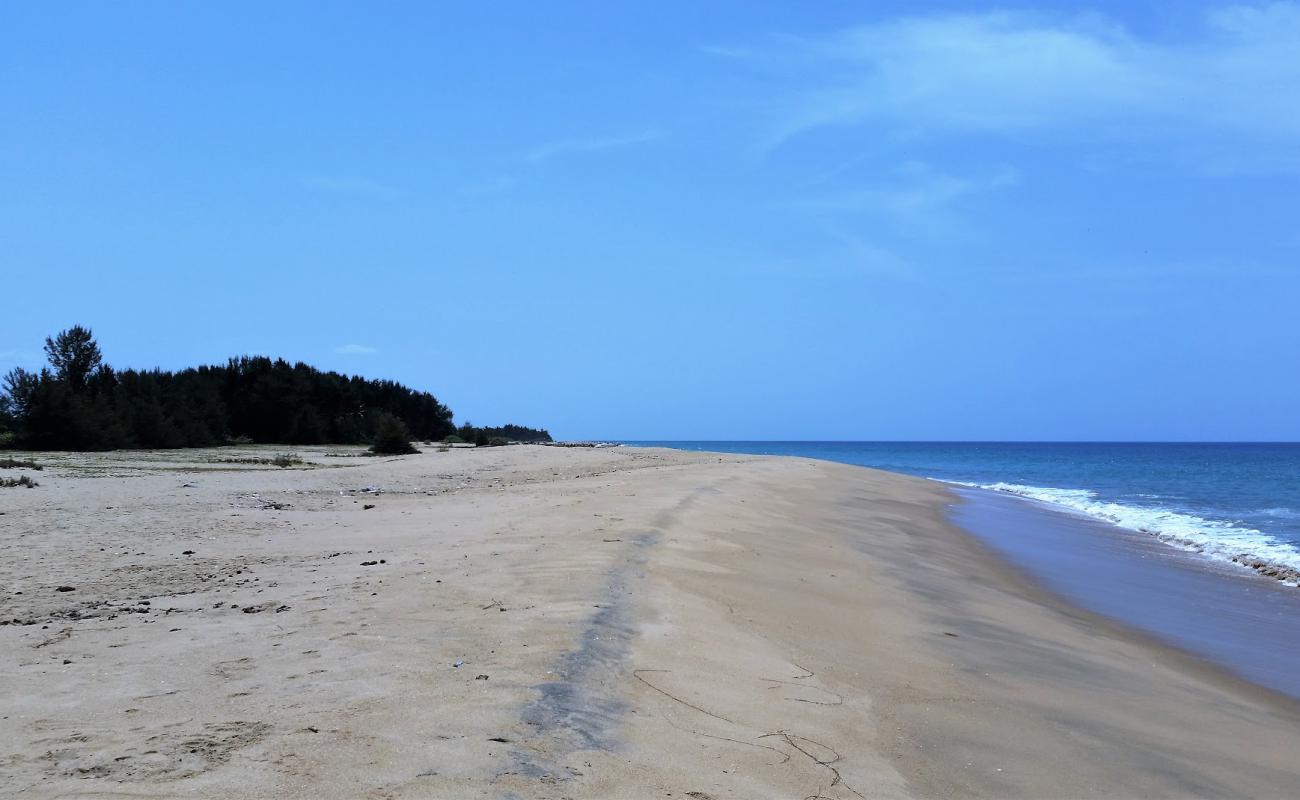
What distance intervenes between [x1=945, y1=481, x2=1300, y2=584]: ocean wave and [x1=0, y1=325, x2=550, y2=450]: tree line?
23.1 m

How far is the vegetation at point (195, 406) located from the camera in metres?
27.8

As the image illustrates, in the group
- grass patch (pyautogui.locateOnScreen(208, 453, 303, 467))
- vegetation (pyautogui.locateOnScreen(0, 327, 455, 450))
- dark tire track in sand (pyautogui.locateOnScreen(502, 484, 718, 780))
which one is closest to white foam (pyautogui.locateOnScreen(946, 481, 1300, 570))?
dark tire track in sand (pyautogui.locateOnScreen(502, 484, 718, 780))

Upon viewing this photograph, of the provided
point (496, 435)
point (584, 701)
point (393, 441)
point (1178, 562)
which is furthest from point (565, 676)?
point (496, 435)

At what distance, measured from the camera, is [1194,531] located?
18.4 metres

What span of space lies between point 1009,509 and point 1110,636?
16.2 m

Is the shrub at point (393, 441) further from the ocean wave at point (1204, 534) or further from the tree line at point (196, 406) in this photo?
the ocean wave at point (1204, 534)

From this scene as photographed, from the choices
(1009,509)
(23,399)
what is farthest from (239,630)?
(23,399)

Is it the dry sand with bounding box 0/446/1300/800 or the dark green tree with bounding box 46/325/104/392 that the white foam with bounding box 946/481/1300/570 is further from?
the dark green tree with bounding box 46/325/104/392

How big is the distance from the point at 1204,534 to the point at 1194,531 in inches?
25.6

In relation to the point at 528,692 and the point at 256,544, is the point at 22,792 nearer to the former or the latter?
the point at 528,692

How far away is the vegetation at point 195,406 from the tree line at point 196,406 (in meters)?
0.04

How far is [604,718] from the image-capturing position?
12.6 feet

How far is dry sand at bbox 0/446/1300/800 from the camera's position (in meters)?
3.35

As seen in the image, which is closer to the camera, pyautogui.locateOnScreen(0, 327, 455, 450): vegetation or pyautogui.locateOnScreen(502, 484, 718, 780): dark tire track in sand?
pyautogui.locateOnScreen(502, 484, 718, 780): dark tire track in sand
